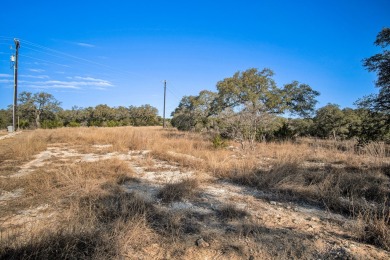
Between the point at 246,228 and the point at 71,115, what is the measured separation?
4829 centimetres

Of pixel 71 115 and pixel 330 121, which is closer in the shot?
pixel 330 121

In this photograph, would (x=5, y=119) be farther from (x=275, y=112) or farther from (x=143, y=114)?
(x=275, y=112)

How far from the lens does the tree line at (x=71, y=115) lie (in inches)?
1372

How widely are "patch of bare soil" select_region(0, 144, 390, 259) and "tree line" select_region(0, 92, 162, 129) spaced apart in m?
28.6

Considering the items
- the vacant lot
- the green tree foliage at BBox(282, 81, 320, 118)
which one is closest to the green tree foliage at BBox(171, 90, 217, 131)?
the green tree foliage at BBox(282, 81, 320, 118)

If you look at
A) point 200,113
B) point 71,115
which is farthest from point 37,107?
point 200,113

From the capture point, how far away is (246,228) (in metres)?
2.72

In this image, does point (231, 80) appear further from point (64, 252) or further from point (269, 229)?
point (64, 252)

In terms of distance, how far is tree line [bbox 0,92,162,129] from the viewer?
34844mm

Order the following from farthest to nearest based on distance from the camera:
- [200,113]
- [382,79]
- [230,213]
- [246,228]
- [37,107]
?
[37,107]
[200,113]
[382,79]
[230,213]
[246,228]

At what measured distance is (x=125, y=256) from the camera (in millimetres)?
2090

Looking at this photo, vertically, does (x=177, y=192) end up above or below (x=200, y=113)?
below

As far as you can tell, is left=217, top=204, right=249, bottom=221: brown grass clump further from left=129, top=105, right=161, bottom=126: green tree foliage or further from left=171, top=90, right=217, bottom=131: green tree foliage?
left=129, top=105, right=161, bottom=126: green tree foliage

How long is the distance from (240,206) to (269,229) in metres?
0.83
